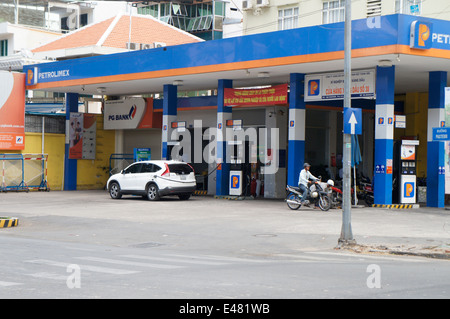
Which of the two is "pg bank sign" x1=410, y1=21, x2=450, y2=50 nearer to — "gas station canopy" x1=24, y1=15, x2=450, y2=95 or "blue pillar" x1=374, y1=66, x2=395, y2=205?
"gas station canopy" x1=24, y1=15, x2=450, y2=95

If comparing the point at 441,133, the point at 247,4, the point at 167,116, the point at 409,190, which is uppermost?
the point at 247,4

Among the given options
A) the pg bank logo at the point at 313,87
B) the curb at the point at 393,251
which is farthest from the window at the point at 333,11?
the curb at the point at 393,251

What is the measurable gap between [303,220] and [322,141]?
13.2 meters

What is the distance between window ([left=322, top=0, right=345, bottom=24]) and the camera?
38.7m

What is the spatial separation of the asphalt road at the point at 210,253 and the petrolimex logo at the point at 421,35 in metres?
5.36

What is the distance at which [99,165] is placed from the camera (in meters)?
38.9

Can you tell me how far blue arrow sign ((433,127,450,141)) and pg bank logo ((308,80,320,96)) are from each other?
Result: 479 centimetres

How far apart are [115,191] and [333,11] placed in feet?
55.8

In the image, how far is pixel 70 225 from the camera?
799 inches

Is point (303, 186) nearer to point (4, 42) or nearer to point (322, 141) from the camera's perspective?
point (322, 141)

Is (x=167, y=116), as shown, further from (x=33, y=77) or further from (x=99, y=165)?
(x=33, y=77)

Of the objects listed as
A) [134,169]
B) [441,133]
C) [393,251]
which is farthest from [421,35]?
[134,169]

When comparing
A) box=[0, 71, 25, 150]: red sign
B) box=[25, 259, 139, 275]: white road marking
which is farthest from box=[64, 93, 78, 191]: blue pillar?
box=[25, 259, 139, 275]: white road marking

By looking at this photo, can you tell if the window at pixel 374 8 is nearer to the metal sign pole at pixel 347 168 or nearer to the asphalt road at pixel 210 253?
the asphalt road at pixel 210 253
